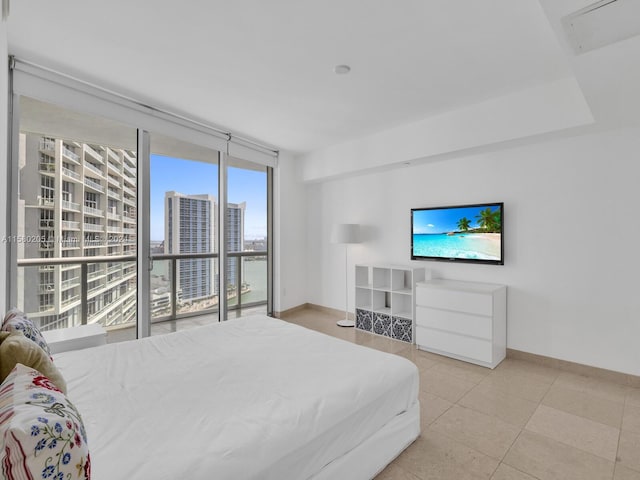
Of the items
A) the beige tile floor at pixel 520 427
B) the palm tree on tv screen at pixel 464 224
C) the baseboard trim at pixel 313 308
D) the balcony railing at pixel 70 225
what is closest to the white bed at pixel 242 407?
the beige tile floor at pixel 520 427

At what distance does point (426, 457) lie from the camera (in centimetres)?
186

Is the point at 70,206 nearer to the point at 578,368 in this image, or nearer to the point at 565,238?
the point at 565,238

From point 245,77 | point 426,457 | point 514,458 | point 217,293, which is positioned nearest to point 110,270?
point 217,293

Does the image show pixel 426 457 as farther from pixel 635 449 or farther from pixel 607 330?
pixel 607 330

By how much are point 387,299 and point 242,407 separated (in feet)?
11.0

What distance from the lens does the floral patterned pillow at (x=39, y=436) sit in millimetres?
669

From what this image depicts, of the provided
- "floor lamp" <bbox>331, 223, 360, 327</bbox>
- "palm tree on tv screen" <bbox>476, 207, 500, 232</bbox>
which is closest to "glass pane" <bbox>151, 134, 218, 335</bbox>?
"floor lamp" <bbox>331, 223, 360, 327</bbox>

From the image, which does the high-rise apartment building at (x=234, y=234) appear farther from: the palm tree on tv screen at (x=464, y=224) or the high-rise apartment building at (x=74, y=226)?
the palm tree on tv screen at (x=464, y=224)

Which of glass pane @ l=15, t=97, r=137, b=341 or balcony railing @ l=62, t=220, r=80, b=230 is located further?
balcony railing @ l=62, t=220, r=80, b=230

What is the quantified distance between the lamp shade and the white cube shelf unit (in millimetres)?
410

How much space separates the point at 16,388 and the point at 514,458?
240cm

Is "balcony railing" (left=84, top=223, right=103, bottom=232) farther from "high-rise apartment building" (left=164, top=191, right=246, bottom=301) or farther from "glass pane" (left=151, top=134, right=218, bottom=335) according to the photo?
"high-rise apartment building" (left=164, top=191, right=246, bottom=301)

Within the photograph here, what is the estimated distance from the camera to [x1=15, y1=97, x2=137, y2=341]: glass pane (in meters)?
2.71

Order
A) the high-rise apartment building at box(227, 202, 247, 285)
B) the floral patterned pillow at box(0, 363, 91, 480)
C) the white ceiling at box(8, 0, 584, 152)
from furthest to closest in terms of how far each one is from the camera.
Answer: the high-rise apartment building at box(227, 202, 247, 285)
the white ceiling at box(8, 0, 584, 152)
the floral patterned pillow at box(0, 363, 91, 480)
